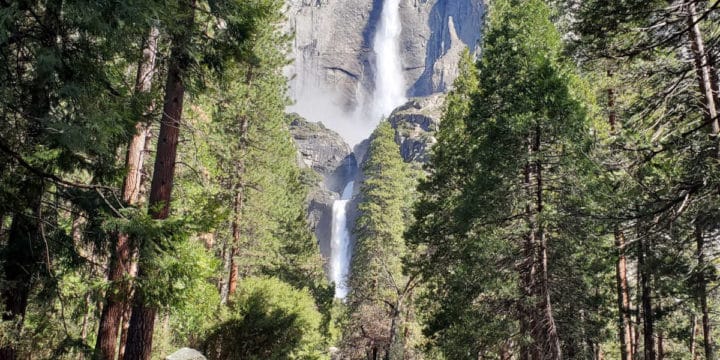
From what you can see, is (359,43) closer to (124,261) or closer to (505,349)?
(505,349)

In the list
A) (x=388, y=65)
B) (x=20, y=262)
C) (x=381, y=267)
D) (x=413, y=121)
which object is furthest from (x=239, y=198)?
(x=388, y=65)

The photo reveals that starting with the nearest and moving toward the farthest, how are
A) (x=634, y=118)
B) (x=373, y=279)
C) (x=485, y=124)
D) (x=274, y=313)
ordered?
(x=634, y=118)
(x=485, y=124)
(x=274, y=313)
(x=373, y=279)

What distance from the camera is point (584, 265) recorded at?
32.0 ft

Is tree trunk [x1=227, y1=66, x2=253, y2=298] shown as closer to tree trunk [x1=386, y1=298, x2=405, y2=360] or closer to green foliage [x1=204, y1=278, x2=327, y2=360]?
green foliage [x1=204, y1=278, x2=327, y2=360]

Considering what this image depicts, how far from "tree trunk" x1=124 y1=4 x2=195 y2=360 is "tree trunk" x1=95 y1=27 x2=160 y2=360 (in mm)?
289

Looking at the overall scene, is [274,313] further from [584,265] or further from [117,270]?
[584,265]

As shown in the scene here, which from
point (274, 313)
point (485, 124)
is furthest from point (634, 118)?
point (274, 313)

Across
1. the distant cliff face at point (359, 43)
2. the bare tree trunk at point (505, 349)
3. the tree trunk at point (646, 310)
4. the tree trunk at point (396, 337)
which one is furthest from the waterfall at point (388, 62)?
the bare tree trunk at point (505, 349)

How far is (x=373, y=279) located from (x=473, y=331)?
12.6 m

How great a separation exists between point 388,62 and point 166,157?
6372 inches

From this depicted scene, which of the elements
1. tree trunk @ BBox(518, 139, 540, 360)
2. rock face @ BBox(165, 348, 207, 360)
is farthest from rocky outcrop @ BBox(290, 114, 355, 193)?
tree trunk @ BBox(518, 139, 540, 360)

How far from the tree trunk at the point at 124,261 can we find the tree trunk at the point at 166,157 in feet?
0.95

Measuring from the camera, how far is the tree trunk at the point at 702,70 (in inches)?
235

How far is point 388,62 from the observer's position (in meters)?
162
